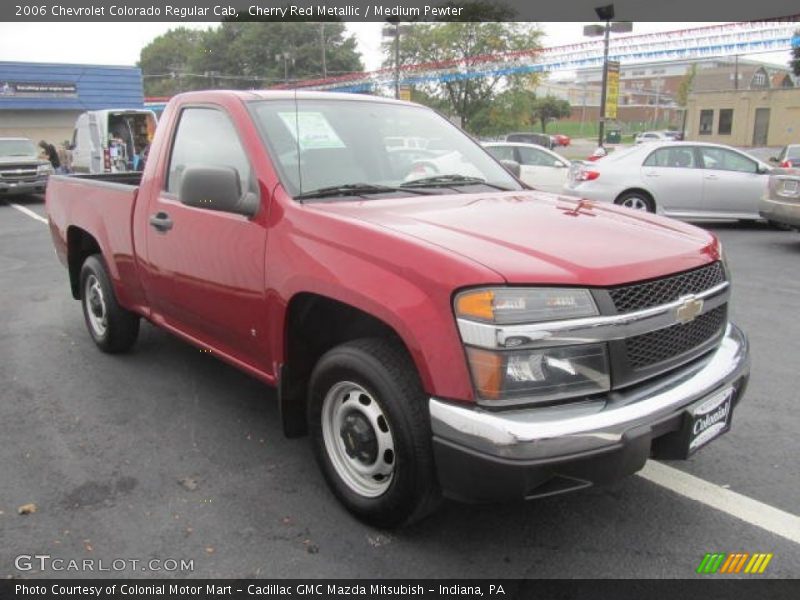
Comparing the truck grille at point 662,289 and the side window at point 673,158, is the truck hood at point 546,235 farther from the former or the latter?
the side window at point 673,158

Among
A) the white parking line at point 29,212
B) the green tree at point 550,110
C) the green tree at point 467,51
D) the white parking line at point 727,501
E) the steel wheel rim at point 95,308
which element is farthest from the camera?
the green tree at point 550,110

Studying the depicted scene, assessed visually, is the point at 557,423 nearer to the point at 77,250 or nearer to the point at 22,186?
the point at 77,250

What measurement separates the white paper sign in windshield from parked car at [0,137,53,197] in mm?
16804

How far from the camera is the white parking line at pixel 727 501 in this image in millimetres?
2904

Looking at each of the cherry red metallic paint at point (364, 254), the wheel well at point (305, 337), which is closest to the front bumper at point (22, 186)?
the cherry red metallic paint at point (364, 254)

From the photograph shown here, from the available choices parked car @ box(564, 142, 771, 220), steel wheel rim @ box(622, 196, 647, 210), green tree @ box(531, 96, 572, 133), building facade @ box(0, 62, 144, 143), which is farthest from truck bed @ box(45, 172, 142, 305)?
green tree @ box(531, 96, 572, 133)

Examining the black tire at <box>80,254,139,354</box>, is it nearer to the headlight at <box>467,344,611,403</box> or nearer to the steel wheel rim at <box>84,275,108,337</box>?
the steel wheel rim at <box>84,275,108,337</box>

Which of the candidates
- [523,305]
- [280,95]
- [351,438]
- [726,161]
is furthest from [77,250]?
[726,161]

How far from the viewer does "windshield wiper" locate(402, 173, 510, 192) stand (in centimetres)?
356

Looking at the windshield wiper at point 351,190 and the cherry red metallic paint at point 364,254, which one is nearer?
the cherry red metallic paint at point 364,254

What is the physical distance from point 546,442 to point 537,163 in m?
12.8

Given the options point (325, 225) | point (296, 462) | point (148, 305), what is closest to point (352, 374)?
point (325, 225)

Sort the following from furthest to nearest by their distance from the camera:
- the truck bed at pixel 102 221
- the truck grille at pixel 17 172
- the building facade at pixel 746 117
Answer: the building facade at pixel 746 117 < the truck grille at pixel 17 172 < the truck bed at pixel 102 221

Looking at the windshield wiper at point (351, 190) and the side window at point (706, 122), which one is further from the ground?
the side window at point (706, 122)
